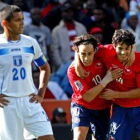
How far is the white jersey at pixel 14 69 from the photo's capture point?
7668mm

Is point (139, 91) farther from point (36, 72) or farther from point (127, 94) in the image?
point (36, 72)

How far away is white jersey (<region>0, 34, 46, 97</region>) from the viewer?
7.67m

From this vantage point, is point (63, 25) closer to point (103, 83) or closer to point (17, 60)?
point (17, 60)

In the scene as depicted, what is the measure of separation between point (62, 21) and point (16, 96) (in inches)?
208

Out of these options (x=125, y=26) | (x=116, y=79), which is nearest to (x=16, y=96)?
(x=116, y=79)

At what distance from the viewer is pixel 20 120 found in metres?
7.75

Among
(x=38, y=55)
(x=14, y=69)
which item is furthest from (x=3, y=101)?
(x=38, y=55)

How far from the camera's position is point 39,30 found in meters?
12.6

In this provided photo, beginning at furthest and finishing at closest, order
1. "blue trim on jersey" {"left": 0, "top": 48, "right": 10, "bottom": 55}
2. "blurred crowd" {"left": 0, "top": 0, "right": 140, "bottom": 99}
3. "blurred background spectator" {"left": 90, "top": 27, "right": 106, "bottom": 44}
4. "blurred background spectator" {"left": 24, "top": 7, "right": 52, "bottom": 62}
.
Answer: "blurred background spectator" {"left": 24, "top": 7, "right": 52, "bottom": 62} → "blurred crowd" {"left": 0, "top": 0, "right": 140, "bottom": 99} → "blurred background spectator" {"left": 90, "top": 27, "right": 106, "bottom": 44} → "blue trim on jersey" {"left": 0, "top": 48, "right": 10, "bottom": 55}

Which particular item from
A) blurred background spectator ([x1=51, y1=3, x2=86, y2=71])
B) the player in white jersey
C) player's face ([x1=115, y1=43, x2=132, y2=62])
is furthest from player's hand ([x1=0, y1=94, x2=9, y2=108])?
blurred background spectator ([x1=51, y1=3, x2=86, y2=71])

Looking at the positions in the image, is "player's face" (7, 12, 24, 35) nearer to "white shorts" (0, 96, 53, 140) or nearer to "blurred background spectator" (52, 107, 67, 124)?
"white shorts" (0, 96, 53, 140)

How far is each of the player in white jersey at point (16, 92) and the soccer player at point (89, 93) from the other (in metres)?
0.50

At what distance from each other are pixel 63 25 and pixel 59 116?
2453mm

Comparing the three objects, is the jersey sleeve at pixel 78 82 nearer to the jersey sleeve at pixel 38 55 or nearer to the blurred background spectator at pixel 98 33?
the jersey sleeve at pixel 38 55
